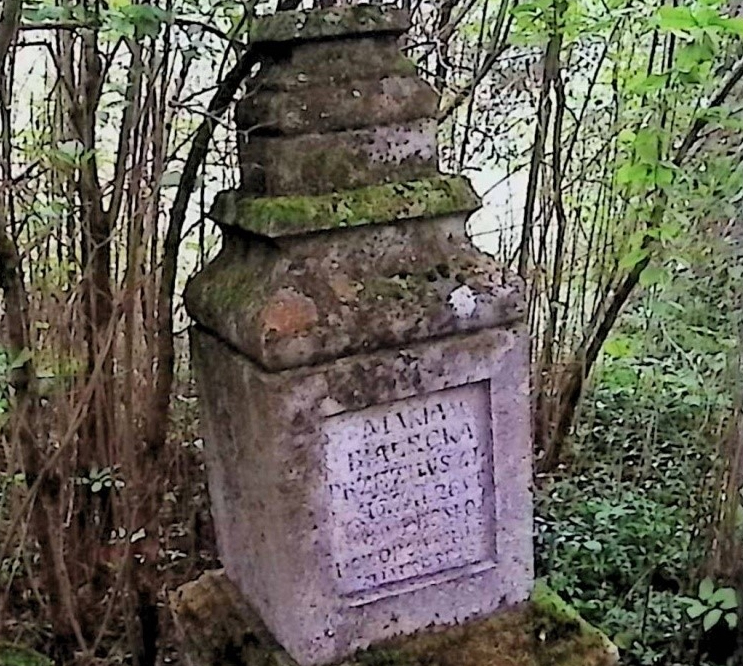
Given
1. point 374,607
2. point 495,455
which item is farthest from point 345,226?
point 374,607

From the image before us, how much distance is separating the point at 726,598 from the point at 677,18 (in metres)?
1.51

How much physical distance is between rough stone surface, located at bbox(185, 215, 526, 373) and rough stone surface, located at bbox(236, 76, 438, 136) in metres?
0.21

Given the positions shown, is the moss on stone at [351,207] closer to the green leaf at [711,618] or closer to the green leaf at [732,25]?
the green leaf at [732,25]

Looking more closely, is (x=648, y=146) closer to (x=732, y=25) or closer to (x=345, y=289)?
(x=732, y=25)

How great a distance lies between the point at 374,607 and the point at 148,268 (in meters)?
1.39

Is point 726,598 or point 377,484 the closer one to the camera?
point 377,484

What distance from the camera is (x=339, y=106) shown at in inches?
74.9

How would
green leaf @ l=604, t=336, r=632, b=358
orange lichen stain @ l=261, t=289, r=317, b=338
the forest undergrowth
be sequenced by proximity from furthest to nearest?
green leaf @ l=604, t=336, r=632, b=358
the forest undergrowth
orange lichen stain @ l=261, t=289, r=317, b=338

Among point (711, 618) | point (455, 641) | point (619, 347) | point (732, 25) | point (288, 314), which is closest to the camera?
point (288, 314)

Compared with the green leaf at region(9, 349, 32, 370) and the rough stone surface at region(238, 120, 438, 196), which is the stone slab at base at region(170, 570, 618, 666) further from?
the rough stone surface at region(238, 120, 438, 196)

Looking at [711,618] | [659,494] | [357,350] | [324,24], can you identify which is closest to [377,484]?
[357,350]

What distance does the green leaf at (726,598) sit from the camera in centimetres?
270

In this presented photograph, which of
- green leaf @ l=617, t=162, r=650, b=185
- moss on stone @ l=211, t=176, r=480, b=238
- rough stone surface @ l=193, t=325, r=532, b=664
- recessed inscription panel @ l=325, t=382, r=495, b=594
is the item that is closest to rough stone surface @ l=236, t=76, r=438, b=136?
moss on stone @ l=211, t=176, r=480, b=238

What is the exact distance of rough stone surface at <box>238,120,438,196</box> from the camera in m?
1.91
